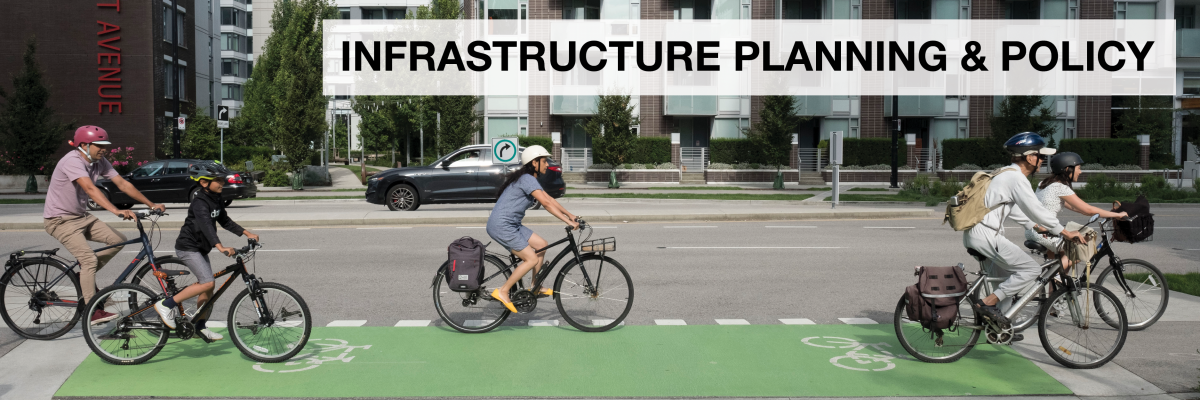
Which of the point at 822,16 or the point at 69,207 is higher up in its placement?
the point at 822,16

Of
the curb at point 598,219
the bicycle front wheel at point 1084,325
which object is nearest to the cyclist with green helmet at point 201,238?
the bicycle front wheel at point 1084,325

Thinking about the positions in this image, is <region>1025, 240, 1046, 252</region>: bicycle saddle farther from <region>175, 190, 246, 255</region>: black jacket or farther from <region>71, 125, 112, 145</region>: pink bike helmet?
<region>71, 125, 112, 145</region>: pink bike helmet

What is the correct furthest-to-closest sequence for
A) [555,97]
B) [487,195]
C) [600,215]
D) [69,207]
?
[555,97], [487,195], [600,215], [69,207]

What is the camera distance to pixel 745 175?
1716 inches

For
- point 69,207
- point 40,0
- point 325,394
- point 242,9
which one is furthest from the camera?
point 242,9

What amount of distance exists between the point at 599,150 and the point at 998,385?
36430 mm

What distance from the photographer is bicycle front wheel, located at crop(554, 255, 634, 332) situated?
298 inches

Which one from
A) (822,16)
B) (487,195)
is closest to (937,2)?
(822,16)

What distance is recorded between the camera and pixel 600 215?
787 inches

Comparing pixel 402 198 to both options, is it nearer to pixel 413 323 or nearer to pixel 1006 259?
pixel 413 323

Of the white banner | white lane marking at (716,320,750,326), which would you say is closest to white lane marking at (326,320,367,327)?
white lane marking at (716,320,750,326)

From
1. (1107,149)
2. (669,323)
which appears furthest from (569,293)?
(1107,149)

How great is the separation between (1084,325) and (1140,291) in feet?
6.16

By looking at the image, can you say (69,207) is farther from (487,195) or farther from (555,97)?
(555,97)
